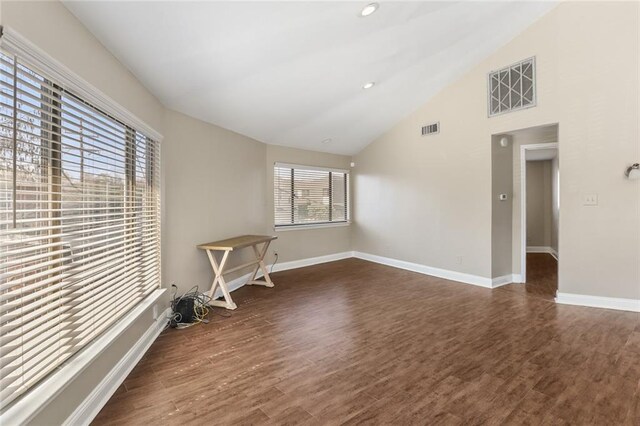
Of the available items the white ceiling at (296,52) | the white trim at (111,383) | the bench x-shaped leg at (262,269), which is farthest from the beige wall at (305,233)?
the white trim at (111,383)

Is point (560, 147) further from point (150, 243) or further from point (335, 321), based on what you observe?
point (150, 243)

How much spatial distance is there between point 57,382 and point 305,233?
445 cm

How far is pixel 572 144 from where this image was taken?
3.52 metres

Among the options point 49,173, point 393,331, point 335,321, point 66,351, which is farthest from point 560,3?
point 66,351

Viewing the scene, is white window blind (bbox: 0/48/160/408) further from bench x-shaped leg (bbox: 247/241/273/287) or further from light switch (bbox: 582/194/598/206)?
light switch (bbox: 582/194/598/206)

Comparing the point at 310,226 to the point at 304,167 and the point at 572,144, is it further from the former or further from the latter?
the point at 572,144

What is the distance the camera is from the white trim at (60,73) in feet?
4.10

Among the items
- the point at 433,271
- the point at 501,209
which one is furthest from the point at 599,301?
the point at 433,271

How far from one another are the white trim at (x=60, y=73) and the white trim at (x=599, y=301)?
16.6 ft

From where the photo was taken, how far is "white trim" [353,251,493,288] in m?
4.35

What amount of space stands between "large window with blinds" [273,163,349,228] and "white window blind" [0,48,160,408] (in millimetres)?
3082

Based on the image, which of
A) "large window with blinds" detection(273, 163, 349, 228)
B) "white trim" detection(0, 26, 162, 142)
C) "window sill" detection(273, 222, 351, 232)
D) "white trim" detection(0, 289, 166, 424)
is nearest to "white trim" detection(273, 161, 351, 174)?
"large window with blinds" detection(273, 163, 349, 228)

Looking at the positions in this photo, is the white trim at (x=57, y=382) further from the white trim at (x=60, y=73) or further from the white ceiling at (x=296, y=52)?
the white ceiling at (x=296, y=52)

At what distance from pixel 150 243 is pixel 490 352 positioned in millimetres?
3229
